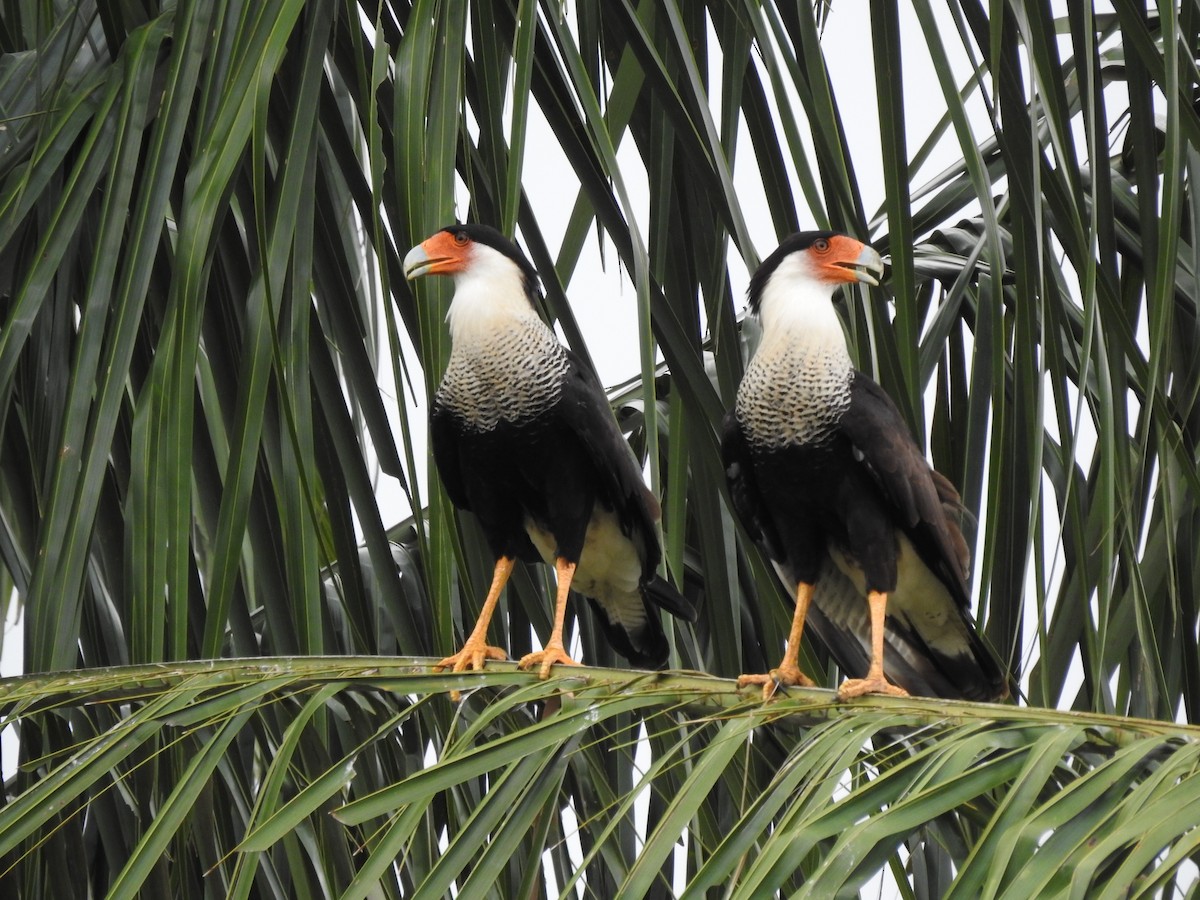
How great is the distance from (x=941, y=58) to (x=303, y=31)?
2.75ft

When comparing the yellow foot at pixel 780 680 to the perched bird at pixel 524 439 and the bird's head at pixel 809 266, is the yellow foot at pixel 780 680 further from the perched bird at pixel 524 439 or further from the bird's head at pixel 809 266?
the bird's head at pixel 809 266

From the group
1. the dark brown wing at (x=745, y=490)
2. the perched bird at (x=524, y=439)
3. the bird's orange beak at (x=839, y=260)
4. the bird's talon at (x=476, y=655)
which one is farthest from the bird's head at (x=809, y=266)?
the bird's talon at (x=476, y=655)

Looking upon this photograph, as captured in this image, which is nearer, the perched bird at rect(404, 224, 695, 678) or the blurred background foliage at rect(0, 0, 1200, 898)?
the blurred background foliage at rect(0, 0, 1200, 898)

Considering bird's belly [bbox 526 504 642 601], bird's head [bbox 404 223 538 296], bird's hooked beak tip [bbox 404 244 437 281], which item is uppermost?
bird's head [bbox 404 223 538 296]

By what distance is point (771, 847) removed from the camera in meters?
1.24

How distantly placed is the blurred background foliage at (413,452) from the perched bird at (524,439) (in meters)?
0.15

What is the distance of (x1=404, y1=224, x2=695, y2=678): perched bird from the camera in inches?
103

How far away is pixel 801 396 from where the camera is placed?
245 centimetres

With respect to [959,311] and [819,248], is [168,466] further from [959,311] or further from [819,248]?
[959,311]

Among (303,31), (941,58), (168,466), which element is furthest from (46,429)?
(941,58)

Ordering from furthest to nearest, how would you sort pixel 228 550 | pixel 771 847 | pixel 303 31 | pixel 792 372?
pixel 792 372
pixel 303 31
pixel 228 550
pixel 771 847

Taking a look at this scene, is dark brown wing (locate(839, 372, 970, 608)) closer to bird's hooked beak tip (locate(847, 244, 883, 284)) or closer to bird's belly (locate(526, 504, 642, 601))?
bird's hooked beak tip (locate(847, 244, 883, 284))

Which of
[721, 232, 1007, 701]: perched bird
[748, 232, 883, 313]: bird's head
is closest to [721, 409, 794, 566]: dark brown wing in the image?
[721, 232, 1007, 701]: perched bird

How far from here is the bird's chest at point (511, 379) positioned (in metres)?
2.61
